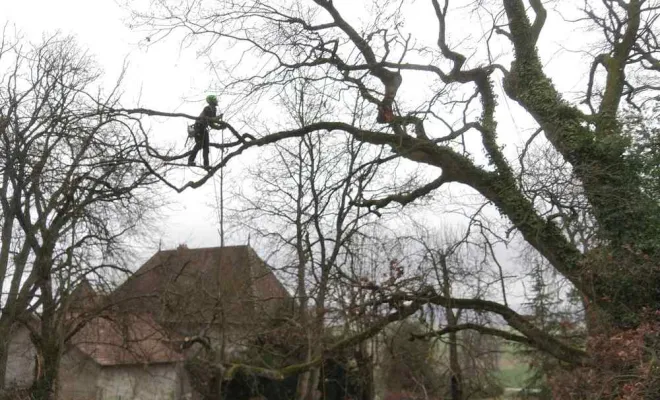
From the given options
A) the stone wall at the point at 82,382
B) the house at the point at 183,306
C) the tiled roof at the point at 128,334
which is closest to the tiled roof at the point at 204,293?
the house at the point at 183,306

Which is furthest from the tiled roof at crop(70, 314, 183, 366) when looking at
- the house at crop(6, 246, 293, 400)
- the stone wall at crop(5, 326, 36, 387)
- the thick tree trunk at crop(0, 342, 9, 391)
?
the thick tree trunk at crop(0, 342, 9, 391)

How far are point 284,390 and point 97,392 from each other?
8.32 meters

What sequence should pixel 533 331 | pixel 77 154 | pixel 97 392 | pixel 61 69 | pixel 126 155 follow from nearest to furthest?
1. pixel 126 155
2. pixel 533 331
3. pixel 77 154
4. pixel 61 69
5. pixel 97 392

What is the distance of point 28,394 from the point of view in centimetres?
1534

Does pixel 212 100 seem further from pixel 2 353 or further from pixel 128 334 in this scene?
pixel 2 353

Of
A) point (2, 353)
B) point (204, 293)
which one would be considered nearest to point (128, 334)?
point (204, 293)

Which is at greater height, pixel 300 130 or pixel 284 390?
pixel 300 130

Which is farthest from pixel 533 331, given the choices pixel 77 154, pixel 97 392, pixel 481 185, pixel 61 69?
pixel 97 392

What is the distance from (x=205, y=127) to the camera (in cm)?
884

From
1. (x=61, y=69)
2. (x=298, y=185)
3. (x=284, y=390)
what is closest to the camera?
(x=61, y=69)

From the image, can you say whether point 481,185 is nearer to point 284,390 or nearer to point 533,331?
point 533,331

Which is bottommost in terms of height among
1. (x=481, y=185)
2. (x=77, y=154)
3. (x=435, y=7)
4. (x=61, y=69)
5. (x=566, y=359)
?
(x=566, y=359)

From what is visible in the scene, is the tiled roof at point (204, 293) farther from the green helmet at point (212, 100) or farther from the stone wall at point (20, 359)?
the green helmet at point (212, 100)

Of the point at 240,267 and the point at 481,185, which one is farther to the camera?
the point at 240,267
